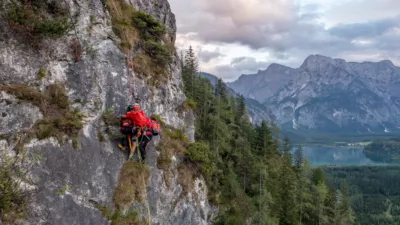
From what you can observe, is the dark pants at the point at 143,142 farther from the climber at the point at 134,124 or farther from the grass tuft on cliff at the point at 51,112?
the grass tuft on cliff at the point at 51,112

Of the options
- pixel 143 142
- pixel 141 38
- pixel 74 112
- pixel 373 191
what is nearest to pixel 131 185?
pixel 143 142

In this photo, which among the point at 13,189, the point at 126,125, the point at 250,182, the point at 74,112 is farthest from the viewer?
the point at 250,182

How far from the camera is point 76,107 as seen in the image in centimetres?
1239

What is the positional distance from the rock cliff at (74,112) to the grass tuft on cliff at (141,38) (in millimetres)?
438

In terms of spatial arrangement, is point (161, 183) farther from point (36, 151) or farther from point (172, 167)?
point (36, 151)

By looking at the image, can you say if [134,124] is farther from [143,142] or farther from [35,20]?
[35,20]

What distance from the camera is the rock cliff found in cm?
1012

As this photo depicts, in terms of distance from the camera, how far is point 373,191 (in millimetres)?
144500

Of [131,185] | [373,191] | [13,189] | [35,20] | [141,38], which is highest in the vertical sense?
[141,38]

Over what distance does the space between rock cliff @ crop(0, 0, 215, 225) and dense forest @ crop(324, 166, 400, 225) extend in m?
83.3

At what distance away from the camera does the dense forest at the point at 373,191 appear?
368 feet

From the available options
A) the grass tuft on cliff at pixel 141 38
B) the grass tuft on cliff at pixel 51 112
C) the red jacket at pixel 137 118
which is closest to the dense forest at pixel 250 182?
the grass tuft on cliff at pixel 141 38

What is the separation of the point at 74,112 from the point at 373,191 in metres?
167

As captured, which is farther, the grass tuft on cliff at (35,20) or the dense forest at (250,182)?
the dense forest at (250,182)
